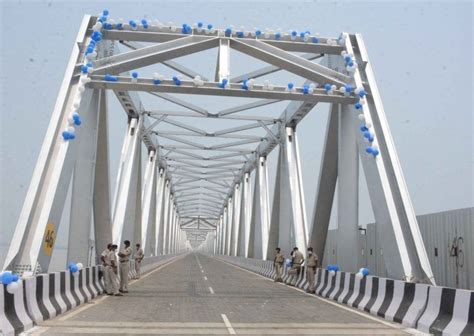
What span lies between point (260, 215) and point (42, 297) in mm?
→ 28221

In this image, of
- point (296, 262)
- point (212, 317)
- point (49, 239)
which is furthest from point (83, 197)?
point (296, 262)

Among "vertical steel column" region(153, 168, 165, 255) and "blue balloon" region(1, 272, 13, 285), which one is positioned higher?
"vertical steel column" region(153, 168, 165, 255)

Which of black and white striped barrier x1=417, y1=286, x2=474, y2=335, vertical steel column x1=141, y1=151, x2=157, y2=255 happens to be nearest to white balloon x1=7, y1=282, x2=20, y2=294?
black and white striped barrier x1=417, y1=286, x2=474, y2=335

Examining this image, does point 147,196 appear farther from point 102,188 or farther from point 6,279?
point 6,279

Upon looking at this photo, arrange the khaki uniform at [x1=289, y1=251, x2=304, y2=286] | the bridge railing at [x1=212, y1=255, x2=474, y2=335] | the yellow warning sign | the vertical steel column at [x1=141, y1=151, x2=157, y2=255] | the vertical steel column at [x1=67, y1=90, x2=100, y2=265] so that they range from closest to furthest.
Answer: the bridge railing at [x1=212, y1=255, x2=474, y2=335]
the yellow warning sign
the vertical steel column at [x1=67, y1=90, x2=100, y2=265]
the khaki uniform at [x1=289, y1=251, x2=304, y2=286]
the vertical steel column at [x1=141, y1=151, x2=157, y2=255]

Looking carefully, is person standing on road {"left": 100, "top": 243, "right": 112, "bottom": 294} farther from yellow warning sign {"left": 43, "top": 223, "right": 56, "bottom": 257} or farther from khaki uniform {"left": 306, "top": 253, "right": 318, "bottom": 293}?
khaki uniform {"left": 306, "top": 253, "right": 318, "bottom": 293}

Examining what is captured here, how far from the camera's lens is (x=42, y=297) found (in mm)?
10469

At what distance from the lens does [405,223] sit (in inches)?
545

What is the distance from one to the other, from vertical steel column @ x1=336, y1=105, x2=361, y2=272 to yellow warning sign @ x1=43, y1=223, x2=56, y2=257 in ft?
29.2

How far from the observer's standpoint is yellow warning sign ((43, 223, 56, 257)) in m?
12.6

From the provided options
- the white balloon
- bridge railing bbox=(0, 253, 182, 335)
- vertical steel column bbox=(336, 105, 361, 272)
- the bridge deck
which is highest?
vertical steel column bbox=(336, 105, 361, 272)

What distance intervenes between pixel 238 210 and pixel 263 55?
40.9m

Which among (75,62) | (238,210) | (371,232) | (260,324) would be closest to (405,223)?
(260,324)

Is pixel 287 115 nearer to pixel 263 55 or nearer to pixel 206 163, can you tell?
pixel 263 55
